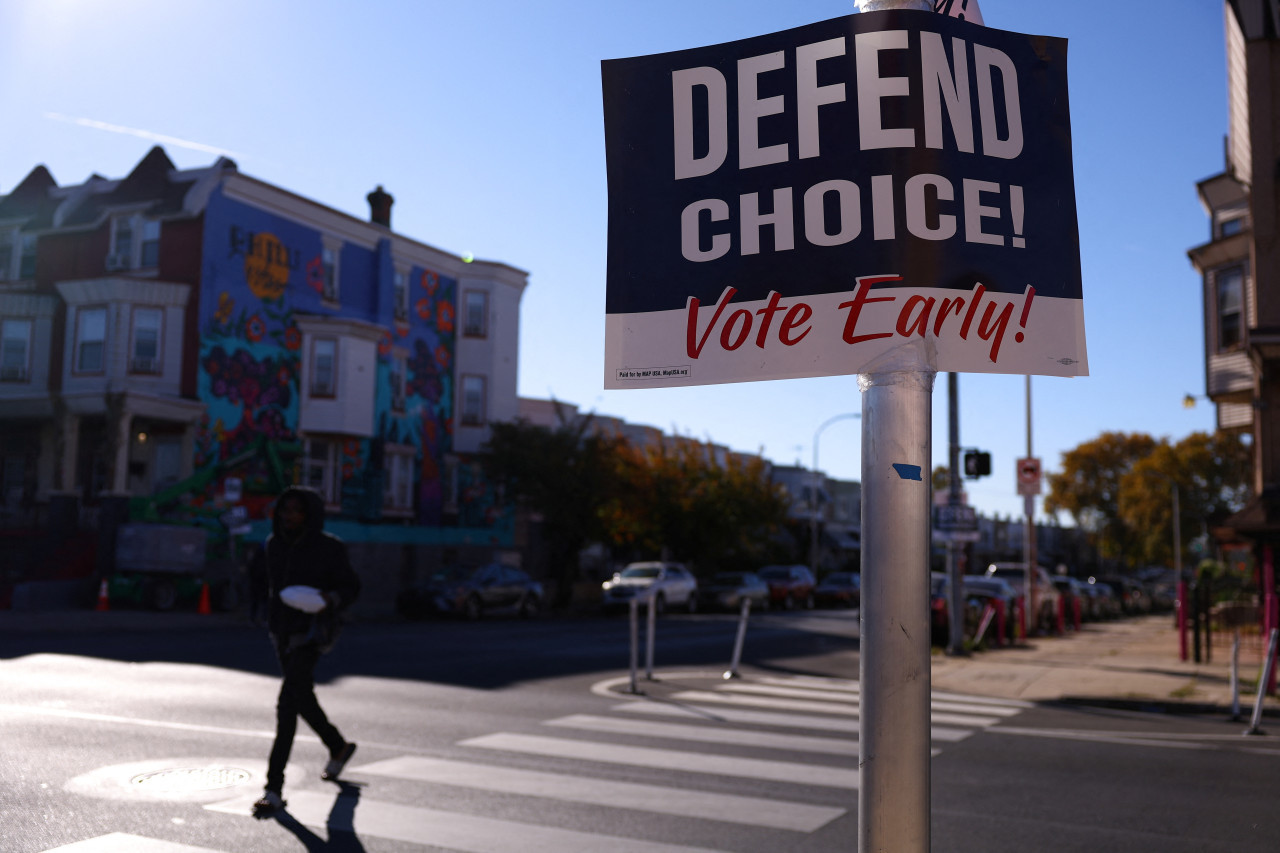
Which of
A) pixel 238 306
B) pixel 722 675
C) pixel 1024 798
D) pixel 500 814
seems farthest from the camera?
pixel 238 306

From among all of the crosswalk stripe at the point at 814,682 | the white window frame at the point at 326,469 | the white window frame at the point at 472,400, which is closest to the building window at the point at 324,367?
the white window frame at the point at 326,469

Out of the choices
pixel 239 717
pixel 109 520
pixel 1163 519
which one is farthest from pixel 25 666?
pixel 1163 519

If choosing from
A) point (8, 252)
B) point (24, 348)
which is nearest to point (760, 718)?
point (24, 348)

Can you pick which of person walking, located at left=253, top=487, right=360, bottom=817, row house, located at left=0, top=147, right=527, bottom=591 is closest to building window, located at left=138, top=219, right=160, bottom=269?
row house, located at left=0, top=147, right=527, bottom=591

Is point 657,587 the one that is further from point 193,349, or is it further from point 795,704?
point 795,704

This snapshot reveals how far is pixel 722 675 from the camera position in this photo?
Result: 14633 millimetres

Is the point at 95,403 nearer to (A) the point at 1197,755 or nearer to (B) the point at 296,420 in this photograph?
(B) the point at 296,420

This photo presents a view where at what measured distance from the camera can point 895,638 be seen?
7.93 ft

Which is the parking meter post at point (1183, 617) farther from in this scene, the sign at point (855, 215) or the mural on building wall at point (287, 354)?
the mural on building wall at point (287, 354)

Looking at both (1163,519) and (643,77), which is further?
(1163,519)

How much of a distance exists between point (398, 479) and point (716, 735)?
29.0 metres

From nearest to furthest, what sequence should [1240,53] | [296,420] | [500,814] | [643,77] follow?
[643,77] < [500,814] < [1240,53] < [296,420]

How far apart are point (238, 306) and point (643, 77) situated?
3064 centimetres

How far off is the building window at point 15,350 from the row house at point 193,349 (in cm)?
4
